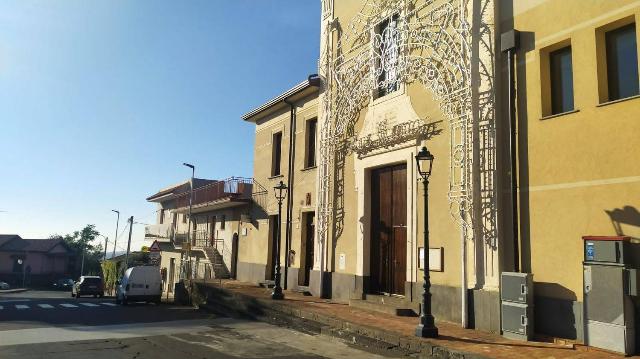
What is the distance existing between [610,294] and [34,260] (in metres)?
72.6

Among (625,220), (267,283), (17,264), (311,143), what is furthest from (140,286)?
(17,264)

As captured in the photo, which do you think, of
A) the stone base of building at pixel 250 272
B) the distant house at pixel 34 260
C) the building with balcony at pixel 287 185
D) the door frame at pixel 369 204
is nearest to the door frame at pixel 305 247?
the building with balcony at pixel 287 185

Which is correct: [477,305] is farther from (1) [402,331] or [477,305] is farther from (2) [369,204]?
(2) [369,204]

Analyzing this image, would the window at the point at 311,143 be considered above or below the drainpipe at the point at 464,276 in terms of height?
above

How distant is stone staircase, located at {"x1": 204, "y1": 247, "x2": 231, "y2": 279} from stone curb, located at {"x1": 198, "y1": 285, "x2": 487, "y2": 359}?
6.65 meters

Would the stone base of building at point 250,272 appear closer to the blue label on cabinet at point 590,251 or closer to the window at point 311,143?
the window at point 311,143

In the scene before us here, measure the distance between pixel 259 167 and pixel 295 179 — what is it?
3.96 meters

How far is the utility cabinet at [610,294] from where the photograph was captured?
788 centimetres

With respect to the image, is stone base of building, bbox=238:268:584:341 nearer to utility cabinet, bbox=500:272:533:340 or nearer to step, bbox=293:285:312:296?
utility cabinet, bbox=500:272:533:340

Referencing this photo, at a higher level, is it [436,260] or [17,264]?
[436,260]

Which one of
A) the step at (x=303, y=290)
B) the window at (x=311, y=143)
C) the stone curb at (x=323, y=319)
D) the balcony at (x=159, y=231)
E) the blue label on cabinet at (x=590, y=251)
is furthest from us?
the balcony at (x=159, y=231)

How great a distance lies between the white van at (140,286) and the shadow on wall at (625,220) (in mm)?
19374

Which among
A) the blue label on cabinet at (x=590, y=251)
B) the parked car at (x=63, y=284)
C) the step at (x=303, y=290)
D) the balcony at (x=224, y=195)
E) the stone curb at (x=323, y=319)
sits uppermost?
the balcony at (x=224, y=195)

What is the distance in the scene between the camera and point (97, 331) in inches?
462
